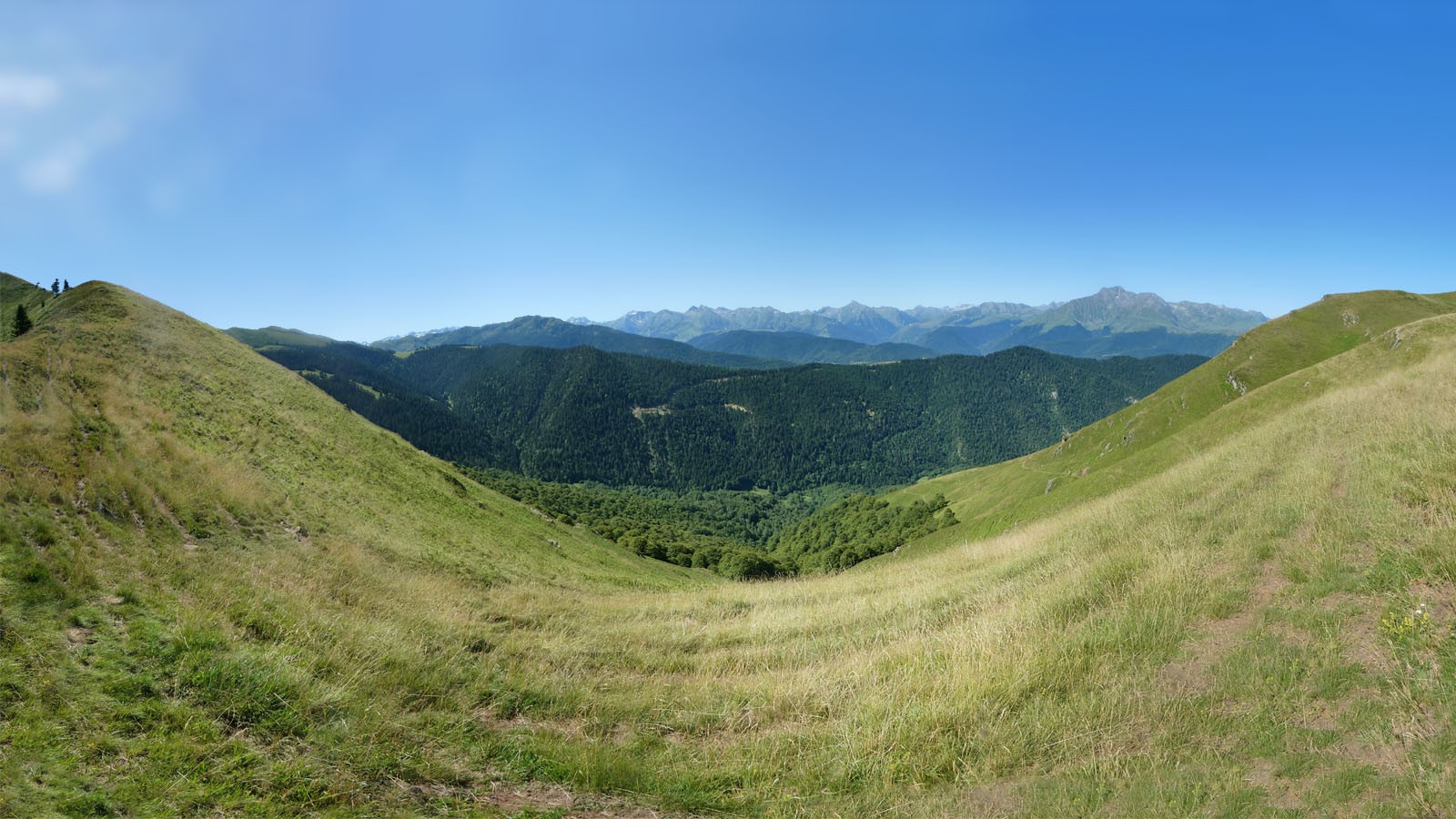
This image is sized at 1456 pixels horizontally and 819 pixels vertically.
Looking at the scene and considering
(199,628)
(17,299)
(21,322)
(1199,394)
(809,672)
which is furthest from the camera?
(1199,394)

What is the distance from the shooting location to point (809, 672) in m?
8.05

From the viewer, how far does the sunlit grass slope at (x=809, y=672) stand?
5.20 meters

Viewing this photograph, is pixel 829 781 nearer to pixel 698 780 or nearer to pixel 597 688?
pixel 698 780

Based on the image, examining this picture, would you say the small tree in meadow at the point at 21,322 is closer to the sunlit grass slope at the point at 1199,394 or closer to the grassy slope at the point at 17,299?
the grassy slope at the point at 17,299

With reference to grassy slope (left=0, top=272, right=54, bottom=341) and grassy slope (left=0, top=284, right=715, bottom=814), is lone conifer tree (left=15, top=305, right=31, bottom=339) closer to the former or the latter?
grassy slope (left=0, top=272, right=54, bottom=341)

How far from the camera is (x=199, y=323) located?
40.3 metres

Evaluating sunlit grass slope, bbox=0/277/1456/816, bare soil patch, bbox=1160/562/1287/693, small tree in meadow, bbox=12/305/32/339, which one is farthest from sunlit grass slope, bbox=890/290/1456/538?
small tree in meadow, bbox=12/305/32/339

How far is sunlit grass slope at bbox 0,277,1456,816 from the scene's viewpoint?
205 inches

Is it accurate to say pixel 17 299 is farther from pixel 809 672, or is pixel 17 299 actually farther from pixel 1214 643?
pixel 1214 643

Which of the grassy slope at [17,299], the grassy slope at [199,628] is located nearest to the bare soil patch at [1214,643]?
the grassy slope at [199,628]

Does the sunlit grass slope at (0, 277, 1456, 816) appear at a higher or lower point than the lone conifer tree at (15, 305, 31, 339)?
lower

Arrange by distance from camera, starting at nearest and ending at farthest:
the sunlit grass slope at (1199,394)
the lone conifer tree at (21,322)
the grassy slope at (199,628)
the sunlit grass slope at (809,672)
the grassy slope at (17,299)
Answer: the sunlit grass slope at (809,672)
the grassy slope at (199,628)
the lone conifer tree at (21,322)
the grassy slope at (17,299)
the sunlit grass slope at (1199,394)

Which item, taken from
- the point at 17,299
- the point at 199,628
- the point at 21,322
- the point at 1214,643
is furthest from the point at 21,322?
the point at 1214,643

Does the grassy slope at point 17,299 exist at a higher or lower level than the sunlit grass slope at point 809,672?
higher
